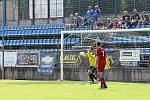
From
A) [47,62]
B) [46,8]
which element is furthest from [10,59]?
[46,8]

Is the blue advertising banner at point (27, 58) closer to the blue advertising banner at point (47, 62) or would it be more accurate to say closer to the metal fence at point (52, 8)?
the blue advertising banner at point (47, 62)

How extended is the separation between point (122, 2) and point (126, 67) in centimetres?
1122

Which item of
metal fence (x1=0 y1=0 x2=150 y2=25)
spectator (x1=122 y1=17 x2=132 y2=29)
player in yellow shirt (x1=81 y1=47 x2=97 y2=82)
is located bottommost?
player in yellow shirt (x1=81 y1=47 x2=97 y2=82)

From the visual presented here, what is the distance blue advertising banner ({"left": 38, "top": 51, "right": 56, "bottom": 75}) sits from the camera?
2517 centimetres

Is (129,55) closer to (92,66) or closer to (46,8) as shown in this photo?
(92,66)

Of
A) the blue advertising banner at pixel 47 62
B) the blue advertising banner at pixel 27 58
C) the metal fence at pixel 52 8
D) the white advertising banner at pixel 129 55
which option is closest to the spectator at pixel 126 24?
the metal fence at pixel 52 8

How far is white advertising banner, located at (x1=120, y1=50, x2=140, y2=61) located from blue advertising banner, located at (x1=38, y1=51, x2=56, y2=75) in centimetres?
411

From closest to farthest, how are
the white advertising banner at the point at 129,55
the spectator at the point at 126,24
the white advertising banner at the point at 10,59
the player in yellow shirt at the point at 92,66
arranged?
the player in yellow shirt at the point at 92,66, the white advertising banner at the point at 129,55, the white advertising banner at the point at 10,59, the spectator at the point at 126,24

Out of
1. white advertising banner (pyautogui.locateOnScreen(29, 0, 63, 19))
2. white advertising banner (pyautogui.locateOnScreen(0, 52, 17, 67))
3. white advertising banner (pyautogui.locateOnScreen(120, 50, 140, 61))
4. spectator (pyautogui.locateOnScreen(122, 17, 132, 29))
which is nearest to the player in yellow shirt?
white advertising banner (pyautogui.locateOnScreen(120, 50, 140, 61))

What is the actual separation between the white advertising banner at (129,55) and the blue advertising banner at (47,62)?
411 cm

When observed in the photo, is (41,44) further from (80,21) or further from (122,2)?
(122,2)

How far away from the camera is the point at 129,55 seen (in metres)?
22.8

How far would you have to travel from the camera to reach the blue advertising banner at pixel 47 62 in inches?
991

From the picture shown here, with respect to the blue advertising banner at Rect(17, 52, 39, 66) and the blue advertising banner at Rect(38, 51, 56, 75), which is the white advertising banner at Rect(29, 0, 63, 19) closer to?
the blue advertising banner at Rect(17, 52, 39, 66)
